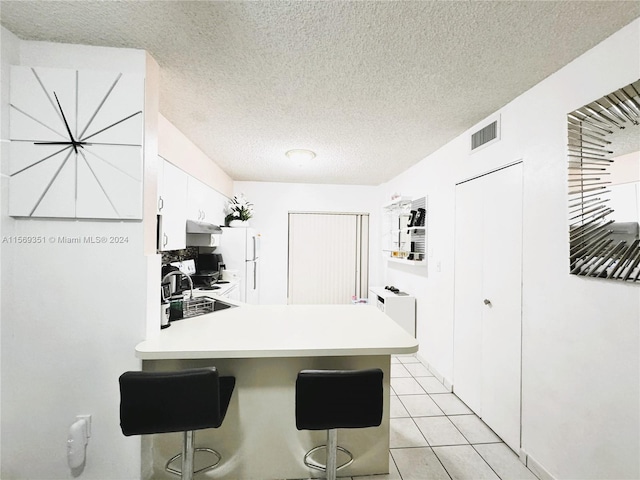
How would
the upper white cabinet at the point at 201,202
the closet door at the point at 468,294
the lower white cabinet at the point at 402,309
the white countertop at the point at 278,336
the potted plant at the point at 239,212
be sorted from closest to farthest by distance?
the white countertop at the point at 278,336 → the closet door at the point at 468,294 → the upper white cabinet at the point at 201,202 → the lower white cabinet at the point at 402,309 → the potted plant at the point at 239,212

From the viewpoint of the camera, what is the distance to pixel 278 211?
5363 mm

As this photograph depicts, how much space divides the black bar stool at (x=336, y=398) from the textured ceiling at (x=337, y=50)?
65.4 inches

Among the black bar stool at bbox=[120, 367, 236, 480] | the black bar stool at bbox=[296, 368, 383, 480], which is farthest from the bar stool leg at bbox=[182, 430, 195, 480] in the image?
the black bar stool at bbox=[296, 368, 383, 480]

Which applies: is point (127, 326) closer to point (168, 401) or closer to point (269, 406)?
point (168, 401)

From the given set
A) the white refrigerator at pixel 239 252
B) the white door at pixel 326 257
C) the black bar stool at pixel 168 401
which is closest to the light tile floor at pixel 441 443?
the black bar stool at pixel 168 401

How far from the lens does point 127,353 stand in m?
1.64

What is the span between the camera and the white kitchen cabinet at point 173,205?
2438mm

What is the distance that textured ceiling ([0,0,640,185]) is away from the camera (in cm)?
135

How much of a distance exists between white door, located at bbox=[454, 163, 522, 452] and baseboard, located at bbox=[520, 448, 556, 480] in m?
0.07

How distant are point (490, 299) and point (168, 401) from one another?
231cm

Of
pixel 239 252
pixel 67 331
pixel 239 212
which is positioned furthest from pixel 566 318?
pixel 239 212

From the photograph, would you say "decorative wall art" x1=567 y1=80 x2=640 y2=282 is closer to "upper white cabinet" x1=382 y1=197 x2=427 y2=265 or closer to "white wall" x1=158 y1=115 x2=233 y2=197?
"upper white cabinet" x1=382 y1=197 x2=427 y2=265

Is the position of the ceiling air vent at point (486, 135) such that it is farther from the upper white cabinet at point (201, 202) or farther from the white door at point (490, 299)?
the upper white cabinet at point (201, 202)

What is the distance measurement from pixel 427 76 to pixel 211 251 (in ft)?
11.3
